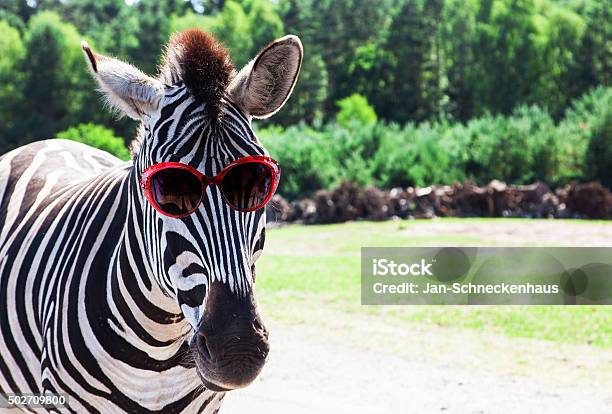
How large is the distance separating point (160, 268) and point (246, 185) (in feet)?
1.06

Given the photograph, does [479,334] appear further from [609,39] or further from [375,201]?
[609,39]

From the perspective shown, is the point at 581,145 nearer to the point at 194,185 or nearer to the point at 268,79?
the point at 268,79

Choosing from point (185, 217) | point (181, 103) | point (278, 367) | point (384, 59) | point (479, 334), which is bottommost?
point (384, 59)

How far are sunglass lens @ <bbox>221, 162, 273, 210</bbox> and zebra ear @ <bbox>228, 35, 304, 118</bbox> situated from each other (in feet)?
0.67

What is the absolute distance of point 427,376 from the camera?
263 inches

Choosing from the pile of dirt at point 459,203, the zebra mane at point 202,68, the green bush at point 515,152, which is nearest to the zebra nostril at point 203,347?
the zebra mane at point 202,68

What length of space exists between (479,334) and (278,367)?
2556 millimetres

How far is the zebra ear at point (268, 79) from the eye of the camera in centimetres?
221

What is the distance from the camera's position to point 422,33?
52.0 meters

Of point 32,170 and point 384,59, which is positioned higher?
point 32,170

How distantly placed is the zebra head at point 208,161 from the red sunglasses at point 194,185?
2cm

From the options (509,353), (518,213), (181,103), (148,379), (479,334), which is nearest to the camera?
(181,103)

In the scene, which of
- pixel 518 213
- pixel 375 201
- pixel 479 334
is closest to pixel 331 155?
pixel 375 201

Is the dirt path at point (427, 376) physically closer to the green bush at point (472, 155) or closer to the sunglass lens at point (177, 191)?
the sunglass lens at point (177, 191)
